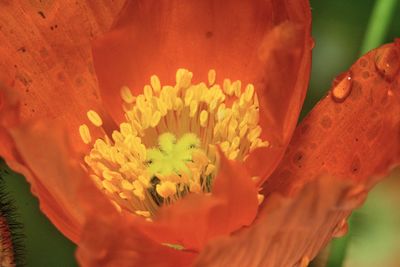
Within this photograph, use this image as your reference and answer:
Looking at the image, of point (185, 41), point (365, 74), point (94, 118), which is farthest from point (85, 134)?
point (365, 74)

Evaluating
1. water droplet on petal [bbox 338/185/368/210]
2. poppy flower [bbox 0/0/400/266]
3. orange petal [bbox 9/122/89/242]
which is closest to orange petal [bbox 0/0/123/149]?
poppy flower [bbox 0/0/400/266]

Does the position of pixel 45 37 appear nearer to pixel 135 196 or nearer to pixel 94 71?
pixel 94 71

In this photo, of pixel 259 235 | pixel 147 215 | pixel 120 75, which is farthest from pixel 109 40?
pixel 259 235

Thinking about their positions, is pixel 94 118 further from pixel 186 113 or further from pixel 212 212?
pixel 212 212

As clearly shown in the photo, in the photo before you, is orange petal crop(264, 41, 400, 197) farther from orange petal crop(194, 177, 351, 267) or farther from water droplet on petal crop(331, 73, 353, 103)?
orange petal crop(194, 177, 351, 267)

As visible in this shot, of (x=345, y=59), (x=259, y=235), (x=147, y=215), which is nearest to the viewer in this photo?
(x=259, y=235)

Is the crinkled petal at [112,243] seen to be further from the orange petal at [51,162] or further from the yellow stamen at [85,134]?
the yellow stamen at [85,134]
